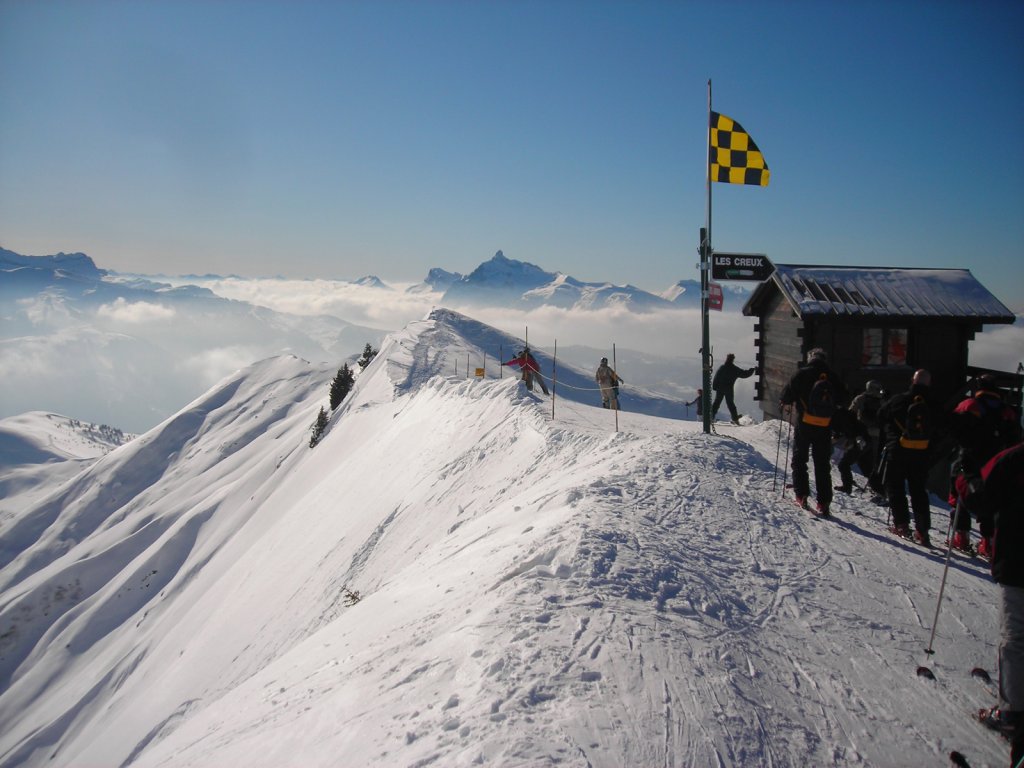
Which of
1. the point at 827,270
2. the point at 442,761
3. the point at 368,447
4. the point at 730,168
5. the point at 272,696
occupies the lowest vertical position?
the point at 368,447

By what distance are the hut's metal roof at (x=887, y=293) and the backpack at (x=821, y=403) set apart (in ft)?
29.8

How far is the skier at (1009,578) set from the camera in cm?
446

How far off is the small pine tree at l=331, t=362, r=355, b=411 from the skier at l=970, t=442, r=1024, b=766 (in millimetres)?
41921

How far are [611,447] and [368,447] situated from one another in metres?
15.4

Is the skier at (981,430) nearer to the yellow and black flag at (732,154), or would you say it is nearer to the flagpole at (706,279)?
the flagpole at (706,279)

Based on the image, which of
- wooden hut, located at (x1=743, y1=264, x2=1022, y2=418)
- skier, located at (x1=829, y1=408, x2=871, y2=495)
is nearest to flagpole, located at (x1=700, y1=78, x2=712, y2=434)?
skier, located at (x1=829, y1=408, x2=871, y2=495)

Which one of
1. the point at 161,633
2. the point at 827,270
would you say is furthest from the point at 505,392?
the point at 161,633

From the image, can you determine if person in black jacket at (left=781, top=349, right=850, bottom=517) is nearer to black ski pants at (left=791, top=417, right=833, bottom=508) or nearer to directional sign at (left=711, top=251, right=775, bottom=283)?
black ski pants at (left=791, top=417, right=833, bottom=508)

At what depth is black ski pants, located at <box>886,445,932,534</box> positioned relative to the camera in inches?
320

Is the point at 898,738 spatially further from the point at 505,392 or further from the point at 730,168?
the point at 505,392

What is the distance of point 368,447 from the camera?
24.9 metres

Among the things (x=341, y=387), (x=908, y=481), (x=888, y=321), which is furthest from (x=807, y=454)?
(x=341, y=387)

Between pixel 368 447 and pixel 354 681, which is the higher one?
pixel 354 681

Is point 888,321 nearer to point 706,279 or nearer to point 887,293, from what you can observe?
point 887,293
